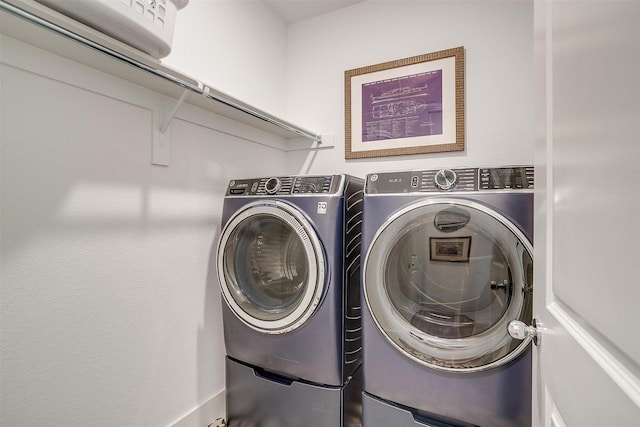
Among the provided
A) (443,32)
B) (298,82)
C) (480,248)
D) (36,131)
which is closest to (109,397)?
(36,131)

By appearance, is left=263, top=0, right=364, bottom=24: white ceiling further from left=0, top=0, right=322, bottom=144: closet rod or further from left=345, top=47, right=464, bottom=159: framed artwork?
left=0, top=0, right=322, bottom=144: closet rod

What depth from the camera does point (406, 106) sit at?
1.93 meters

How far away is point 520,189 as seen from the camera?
3.56 feet

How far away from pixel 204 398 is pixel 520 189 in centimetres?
174

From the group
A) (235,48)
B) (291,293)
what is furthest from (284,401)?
(235,48)

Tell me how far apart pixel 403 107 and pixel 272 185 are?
3.29 feet

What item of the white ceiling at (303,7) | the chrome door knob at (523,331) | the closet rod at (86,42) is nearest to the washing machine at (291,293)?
the closet rod at (86,42)

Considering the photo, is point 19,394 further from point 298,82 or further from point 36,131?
point 298,82

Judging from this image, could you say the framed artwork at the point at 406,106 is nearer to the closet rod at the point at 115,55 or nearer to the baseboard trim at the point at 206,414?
the closet rod at the point at 115,55

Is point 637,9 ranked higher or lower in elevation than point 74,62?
lower

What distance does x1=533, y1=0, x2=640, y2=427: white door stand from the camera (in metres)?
0.34

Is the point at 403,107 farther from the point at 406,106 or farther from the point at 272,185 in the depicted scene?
the point at 272,185

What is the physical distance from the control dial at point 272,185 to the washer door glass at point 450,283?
0.52 meters

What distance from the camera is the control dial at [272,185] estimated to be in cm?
148
